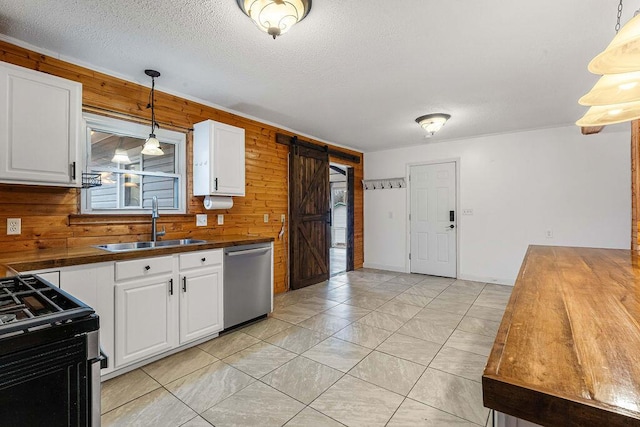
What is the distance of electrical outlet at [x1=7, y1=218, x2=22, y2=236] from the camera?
216 centimetres

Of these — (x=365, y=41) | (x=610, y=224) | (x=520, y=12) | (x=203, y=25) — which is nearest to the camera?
(x=520, y=12)

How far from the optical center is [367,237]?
20.6 feet

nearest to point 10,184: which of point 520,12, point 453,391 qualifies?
point 453,391

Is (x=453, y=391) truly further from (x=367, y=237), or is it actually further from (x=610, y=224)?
(x=367, y=237)

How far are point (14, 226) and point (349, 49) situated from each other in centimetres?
277

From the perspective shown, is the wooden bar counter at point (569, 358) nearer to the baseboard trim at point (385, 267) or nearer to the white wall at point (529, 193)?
the white wall at point (529, 193)

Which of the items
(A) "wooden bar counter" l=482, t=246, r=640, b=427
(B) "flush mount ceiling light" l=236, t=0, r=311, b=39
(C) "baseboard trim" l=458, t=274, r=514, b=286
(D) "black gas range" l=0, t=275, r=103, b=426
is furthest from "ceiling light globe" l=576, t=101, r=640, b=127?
(C) "baseboard trim" l=458, t=274, r=514, b=286

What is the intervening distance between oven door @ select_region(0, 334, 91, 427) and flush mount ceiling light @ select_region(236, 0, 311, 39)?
68.4 inches

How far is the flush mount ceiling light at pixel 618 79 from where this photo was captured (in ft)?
3.44

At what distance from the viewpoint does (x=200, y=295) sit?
2666mm

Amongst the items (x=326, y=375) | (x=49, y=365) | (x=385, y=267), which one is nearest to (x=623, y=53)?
(x=49, y=365)

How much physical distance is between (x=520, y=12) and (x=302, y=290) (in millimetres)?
3865

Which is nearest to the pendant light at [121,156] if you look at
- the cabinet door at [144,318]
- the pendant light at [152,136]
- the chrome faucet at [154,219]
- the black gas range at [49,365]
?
the pendant light at [152,136]

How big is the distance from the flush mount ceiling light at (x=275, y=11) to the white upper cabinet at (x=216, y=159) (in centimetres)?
157
